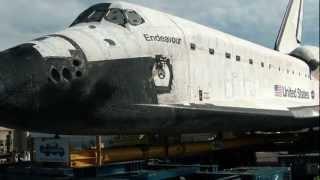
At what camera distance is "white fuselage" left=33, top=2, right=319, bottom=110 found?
5508 mm

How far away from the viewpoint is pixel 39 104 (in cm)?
449

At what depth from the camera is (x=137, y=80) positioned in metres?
5.57

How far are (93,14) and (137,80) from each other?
1341 mm

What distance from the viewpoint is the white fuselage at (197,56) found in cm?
551

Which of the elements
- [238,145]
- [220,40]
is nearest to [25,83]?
[220,40]

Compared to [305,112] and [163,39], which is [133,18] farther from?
[305,112]

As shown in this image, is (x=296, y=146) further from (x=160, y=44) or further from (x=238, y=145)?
(x=160, y=44)

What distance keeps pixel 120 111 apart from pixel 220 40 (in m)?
2.94

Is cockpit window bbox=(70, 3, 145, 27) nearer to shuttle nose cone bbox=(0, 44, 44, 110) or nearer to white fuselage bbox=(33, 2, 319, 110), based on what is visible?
white fuselage bbox=(33, 2, 319, 110)

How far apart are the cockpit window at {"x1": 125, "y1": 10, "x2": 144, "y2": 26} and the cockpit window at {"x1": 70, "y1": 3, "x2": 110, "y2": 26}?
1.07 feet

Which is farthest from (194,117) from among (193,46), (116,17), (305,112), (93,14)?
(305,112)

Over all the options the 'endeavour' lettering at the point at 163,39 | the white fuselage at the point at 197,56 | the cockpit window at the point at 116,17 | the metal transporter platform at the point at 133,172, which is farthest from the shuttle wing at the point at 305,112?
the cockpit window at the point at 116,17

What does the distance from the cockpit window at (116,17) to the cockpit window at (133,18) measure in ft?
0.27

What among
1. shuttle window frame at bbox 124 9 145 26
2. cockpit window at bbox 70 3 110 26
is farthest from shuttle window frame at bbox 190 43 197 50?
cockpit window at bbox 70 3 110 26
